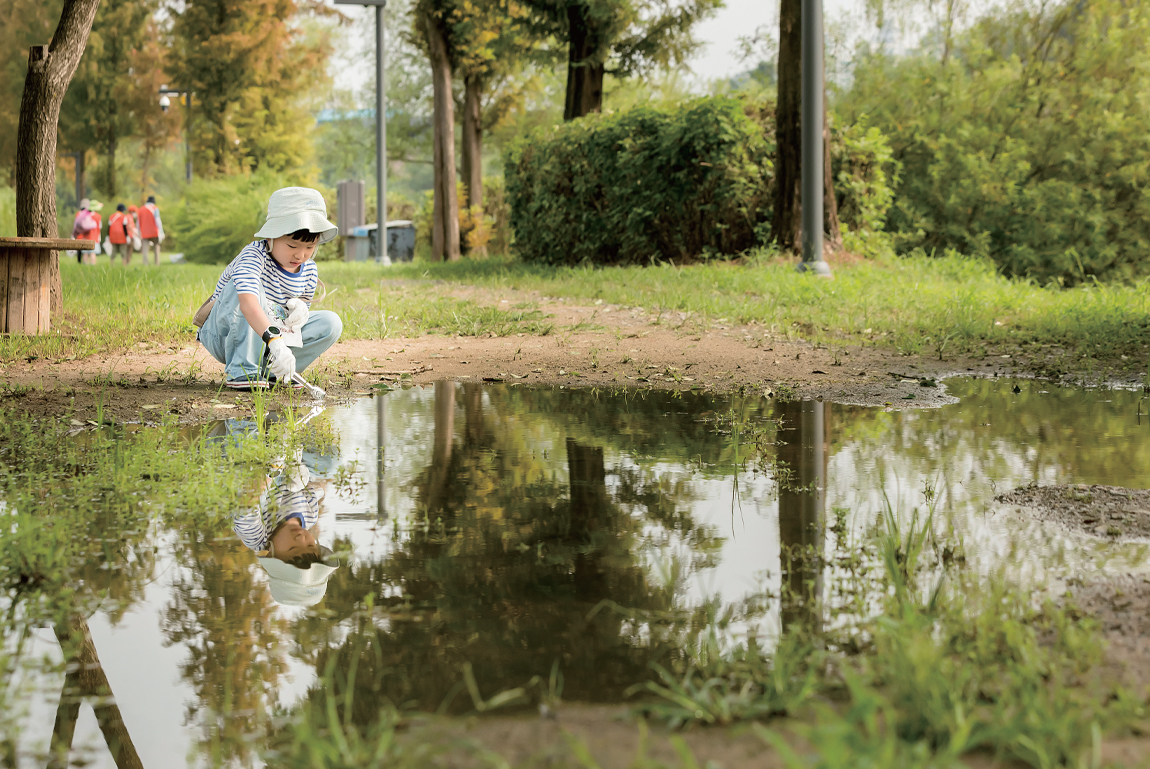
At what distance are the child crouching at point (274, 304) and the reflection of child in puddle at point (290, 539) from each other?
1.93 meters

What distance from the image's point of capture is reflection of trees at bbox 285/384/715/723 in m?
2.48

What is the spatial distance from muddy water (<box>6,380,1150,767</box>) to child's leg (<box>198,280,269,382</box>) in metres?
1.21

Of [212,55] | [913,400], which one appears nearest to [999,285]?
[913,400]

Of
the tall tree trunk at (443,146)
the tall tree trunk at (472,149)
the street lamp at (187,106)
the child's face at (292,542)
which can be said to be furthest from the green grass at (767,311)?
the street lamp at (187,106)

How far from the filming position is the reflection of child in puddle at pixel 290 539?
10.1 feet

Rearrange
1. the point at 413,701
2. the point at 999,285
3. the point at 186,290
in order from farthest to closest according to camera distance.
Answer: the point at 999,285 → the point at 186,290 → the point at 413,701

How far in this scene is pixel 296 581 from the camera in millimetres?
3129

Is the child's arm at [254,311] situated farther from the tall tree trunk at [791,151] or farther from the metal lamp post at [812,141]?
the tall tree trunk at [791,151]

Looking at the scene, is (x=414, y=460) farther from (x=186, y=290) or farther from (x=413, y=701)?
(x=186, y=290)

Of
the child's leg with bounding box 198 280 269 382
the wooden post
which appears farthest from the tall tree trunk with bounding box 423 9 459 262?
the child's leg with bounding box 198 280 269 382

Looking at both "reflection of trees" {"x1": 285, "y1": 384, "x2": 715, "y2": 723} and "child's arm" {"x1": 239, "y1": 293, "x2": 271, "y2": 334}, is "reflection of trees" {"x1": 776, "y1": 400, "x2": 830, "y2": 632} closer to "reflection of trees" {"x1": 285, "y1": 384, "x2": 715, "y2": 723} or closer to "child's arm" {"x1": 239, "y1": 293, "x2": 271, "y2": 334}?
"reflection of trees" {"x1": 285, "y1": 384, "x2": 715, "y2": 723}

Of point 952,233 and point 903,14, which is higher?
point 903,14

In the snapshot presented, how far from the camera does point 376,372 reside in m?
7.50

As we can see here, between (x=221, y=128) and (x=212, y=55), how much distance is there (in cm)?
282
